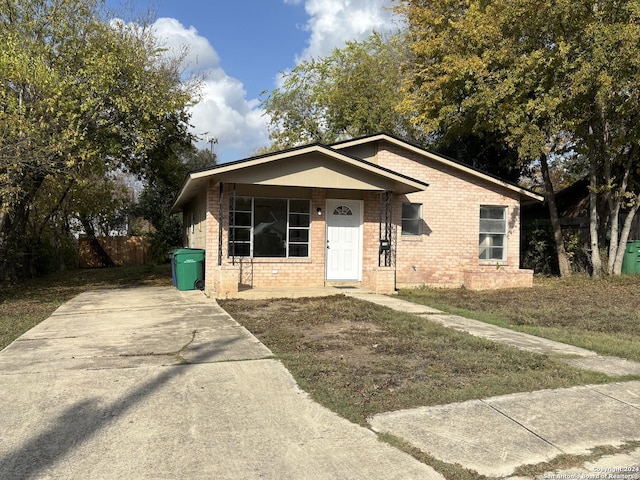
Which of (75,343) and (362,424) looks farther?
(75,343)

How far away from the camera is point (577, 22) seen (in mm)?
14234

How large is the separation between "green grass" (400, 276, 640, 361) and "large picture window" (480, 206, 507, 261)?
1.48m

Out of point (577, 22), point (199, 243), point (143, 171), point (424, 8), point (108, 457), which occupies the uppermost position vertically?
point (424, 8)

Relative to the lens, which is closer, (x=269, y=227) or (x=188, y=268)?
(x=269, y=227)

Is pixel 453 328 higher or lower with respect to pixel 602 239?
lower

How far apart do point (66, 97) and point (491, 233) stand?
12.1 m

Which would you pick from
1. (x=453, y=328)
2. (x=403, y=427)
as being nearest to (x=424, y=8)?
(x=453, y=328)

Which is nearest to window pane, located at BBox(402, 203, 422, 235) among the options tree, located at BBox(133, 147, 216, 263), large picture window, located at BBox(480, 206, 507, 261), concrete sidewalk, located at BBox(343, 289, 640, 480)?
large picture window, located at BBox(480, 206, 507, 261)

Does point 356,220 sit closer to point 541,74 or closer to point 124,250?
point 541,74

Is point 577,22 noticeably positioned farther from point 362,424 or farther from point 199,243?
point 362,424

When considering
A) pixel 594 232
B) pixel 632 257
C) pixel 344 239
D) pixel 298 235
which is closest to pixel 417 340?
pixel 298 235

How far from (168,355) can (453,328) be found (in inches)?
171

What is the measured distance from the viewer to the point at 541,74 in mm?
14523

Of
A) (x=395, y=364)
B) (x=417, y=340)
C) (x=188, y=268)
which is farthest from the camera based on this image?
(x=188, y=268)
